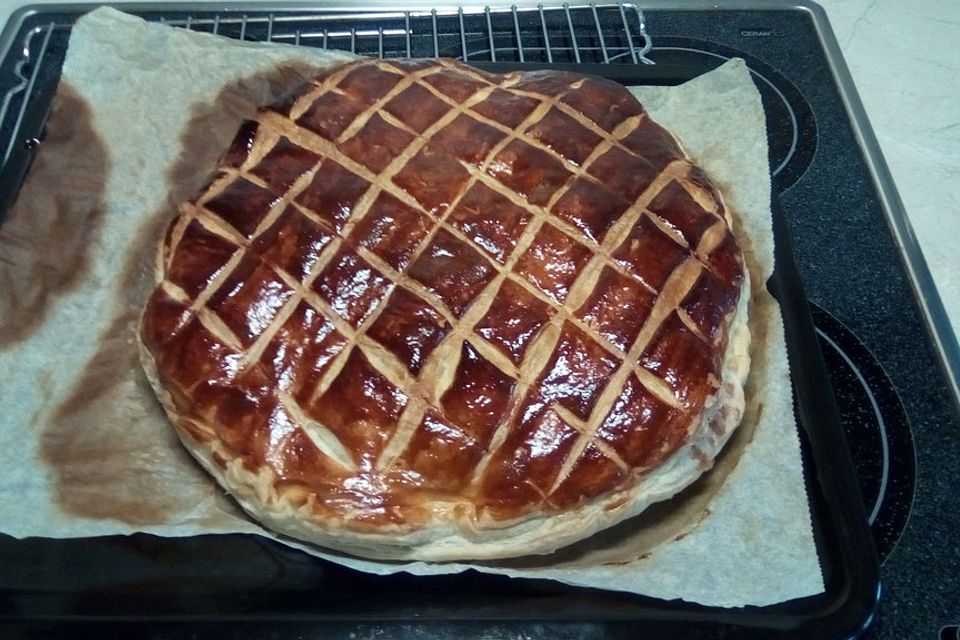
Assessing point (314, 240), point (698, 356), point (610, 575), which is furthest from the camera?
point (314, 240)

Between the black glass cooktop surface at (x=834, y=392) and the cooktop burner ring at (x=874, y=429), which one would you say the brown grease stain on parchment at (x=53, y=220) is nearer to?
the black glass cooktop surface at (x=834, y=392)

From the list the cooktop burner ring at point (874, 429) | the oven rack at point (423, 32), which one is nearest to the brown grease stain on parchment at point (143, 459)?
the cooktop burner ring at point (874, 429)

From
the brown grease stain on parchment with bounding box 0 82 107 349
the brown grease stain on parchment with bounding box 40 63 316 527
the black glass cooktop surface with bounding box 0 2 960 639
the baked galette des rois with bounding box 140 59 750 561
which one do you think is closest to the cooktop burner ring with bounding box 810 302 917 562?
the black glass cooktop surface with bounding box 0 2 960 639

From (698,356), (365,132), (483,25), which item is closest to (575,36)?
(483,25)

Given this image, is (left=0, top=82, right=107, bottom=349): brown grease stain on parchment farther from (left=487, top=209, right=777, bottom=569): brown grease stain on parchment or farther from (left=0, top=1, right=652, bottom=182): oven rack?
(left=487, top=209, right=777, bottom=569): brown grease stain on parchment

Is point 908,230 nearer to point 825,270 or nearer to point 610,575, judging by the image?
point 825,270
